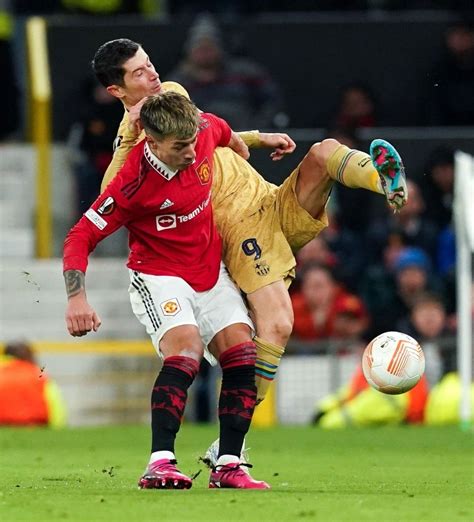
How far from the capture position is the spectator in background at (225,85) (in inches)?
655

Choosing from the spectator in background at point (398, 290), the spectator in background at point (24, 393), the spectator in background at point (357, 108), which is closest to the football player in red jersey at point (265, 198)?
the spectator in background at point (24, 393)

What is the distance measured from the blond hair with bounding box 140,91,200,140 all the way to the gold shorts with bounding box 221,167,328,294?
0.93m

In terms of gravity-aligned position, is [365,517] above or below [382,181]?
below

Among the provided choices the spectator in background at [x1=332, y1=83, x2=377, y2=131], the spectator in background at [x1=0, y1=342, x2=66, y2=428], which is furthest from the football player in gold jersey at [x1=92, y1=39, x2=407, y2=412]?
the spectator in background at [x1=332, y1=83, x2=377, y2=131]

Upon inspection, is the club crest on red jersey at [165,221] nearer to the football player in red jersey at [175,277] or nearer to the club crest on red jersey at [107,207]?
the football player in red jersey at [175,277]

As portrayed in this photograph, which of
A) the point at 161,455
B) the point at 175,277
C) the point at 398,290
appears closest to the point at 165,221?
the point at 175,277

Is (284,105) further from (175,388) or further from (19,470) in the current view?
(175,388)

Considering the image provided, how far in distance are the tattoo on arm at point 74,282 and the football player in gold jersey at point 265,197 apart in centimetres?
56

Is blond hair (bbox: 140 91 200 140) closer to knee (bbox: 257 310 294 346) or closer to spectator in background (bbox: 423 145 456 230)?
knee (bbox: 257 310 294 346)

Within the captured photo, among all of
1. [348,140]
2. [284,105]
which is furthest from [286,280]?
[284,105]

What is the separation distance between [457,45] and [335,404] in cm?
506

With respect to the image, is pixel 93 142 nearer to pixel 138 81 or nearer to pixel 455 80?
pixel 455 80

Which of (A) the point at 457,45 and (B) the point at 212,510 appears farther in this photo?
(A) the point at 457,45

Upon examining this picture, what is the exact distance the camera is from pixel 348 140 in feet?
53.6
